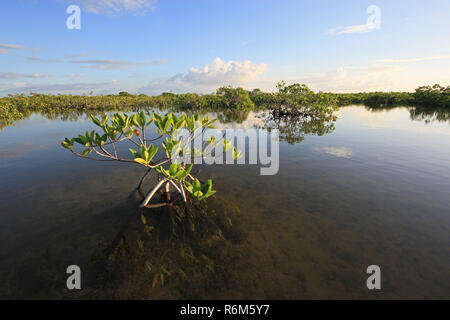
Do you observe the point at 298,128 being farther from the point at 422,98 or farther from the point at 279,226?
the point at 422,98

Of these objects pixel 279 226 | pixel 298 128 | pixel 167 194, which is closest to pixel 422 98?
pixel 298 128

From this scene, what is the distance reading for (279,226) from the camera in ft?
13.3

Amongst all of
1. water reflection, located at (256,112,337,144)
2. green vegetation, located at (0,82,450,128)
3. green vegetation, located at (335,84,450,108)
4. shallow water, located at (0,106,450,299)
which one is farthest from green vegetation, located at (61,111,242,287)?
green vegetation, located at (335,84,450,108)

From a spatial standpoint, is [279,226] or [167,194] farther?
[167,194]

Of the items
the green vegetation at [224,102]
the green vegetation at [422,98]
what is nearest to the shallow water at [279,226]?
the green vegetation at [224,102]

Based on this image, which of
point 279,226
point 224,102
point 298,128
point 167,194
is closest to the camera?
point 279,226

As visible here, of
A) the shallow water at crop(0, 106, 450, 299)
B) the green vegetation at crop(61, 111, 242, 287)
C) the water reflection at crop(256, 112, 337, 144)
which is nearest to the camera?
the shallow water at crop(0, 106, 450, 299)

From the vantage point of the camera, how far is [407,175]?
6.48 meters

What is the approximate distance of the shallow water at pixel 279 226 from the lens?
269 cm

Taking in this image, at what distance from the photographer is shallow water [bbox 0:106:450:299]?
2689 millimetres

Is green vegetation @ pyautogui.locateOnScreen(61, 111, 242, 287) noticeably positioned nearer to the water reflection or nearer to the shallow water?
the shallow water

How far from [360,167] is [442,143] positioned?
8.16 metres

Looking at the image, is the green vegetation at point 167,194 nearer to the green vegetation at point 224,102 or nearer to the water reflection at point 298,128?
the water reflection at point 298,128
